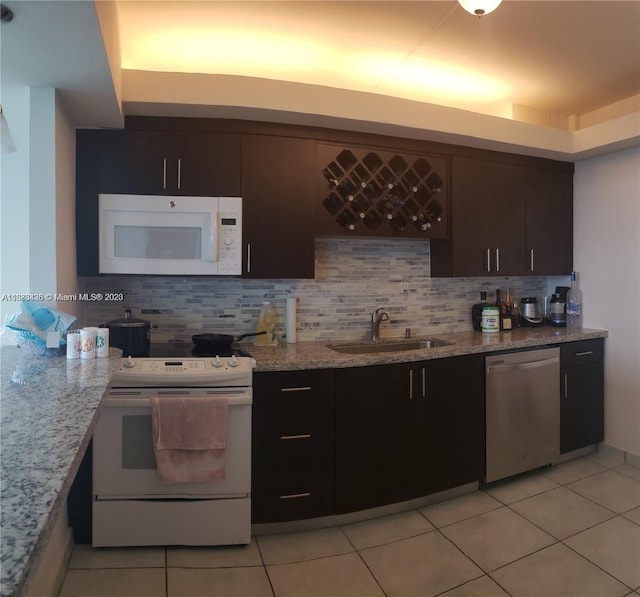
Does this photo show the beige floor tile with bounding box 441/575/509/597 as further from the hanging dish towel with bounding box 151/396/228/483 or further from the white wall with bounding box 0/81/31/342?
the white wall with bounding box 0/81/31/342

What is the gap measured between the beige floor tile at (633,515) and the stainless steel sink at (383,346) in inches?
51.8

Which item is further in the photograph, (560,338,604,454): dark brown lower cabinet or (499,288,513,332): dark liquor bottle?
(499,288,513,332): dark liquor bottle

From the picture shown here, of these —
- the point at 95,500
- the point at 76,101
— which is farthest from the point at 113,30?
the point at 95,500

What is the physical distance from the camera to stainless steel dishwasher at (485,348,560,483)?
8.75 feet

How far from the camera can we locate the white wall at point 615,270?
10.0 ft

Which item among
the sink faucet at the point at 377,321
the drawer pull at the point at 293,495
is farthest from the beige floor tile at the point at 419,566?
the sink faucet at the point at 377,321

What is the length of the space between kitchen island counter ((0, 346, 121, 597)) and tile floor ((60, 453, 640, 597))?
1.02 metres

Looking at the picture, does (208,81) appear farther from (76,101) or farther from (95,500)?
(95,500)

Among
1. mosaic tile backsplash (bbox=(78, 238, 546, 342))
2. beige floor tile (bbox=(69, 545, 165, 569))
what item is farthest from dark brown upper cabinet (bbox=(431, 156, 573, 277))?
beige floor tile (bbox=(69, 545, 165, 569))

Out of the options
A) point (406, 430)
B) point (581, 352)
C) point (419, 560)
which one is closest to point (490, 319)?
point (581, 352)

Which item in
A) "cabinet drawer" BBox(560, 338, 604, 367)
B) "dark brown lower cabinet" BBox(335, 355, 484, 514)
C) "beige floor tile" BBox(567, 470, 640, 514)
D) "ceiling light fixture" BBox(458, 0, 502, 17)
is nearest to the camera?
"ceiling light fixture" BBox(458, 0, 502, 17)

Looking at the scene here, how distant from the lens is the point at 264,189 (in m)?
2.46

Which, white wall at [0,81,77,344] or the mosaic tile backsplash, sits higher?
white wall at [0,81,77,344]

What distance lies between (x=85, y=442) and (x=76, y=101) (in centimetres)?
175
